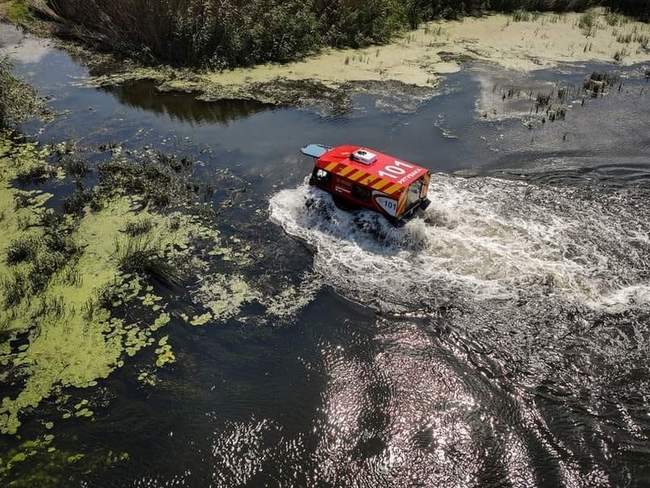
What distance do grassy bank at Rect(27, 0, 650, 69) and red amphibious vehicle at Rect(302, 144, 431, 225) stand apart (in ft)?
30.5

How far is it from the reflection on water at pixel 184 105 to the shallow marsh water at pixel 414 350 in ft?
6.84

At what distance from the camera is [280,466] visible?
21.2 feet

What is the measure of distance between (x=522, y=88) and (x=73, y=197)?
46.1 ft

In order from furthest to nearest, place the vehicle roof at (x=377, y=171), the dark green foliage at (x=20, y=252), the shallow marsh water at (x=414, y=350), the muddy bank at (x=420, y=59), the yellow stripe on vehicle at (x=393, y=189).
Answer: the muddy bank at (x=420, y=59), the vehicle roof at (x=377, y=171), the yellow stripe on vehicle at (x=393, y=189), the dark green foliage at (x=20, y=252), the shallow marsh water at (x=414, y=350)

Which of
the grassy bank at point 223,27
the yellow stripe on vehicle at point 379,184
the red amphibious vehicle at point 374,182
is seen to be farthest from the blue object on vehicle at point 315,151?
the grassy bank at point 223,27

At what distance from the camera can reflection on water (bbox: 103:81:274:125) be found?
15.4 meters

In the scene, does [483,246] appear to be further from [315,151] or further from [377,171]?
[315,151]

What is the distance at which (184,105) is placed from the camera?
16031mm

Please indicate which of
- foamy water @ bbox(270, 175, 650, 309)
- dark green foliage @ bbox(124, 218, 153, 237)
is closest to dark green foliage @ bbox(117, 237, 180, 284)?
dark green foliage @ bbox(124, 218, 153, 237)

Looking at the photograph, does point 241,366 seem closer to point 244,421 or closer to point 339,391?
point 244,421

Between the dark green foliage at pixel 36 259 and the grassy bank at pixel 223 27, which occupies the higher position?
the grassy bank at pixel 223 27

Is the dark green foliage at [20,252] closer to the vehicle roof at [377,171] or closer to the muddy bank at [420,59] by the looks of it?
the vehicle roof at [377,171]

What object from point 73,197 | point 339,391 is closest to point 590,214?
point 339,391

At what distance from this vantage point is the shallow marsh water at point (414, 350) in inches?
258
